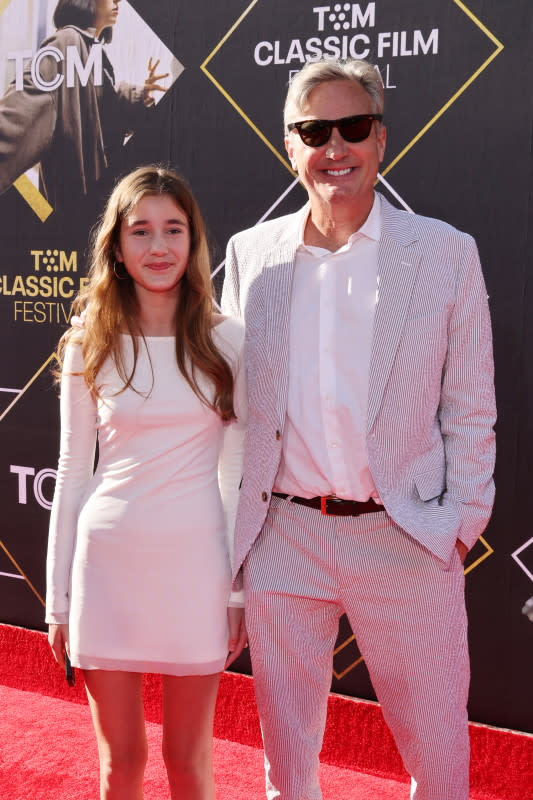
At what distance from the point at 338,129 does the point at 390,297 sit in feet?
1.23

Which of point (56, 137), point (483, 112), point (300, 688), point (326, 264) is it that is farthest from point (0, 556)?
point (483, 112)

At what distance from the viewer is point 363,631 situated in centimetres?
190

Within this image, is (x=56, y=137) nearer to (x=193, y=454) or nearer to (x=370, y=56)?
(x=370, y=56)

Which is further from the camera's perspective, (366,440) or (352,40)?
(352,40)

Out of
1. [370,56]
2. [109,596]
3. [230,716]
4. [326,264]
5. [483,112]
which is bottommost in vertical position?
[230,716]

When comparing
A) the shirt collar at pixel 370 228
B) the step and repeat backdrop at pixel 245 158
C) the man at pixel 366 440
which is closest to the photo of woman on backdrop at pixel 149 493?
the man at pixel 366 440

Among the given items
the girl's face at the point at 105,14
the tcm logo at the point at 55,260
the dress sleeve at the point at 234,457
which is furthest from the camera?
the tcm logo at the point at 55,260

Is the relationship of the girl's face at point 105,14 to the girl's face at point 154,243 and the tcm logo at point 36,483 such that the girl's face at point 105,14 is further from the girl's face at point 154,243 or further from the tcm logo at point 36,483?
the tcm logo at point 36,483

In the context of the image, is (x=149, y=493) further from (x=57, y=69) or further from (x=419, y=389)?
(x=57, y=69)

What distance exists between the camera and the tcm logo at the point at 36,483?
10.6 ft

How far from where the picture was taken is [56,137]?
3.15 m

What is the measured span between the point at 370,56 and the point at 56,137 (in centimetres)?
121

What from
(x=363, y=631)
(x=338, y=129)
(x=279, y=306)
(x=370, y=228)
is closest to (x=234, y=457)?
(x=279, y=306)

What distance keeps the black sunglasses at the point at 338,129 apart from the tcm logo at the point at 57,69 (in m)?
1.44
